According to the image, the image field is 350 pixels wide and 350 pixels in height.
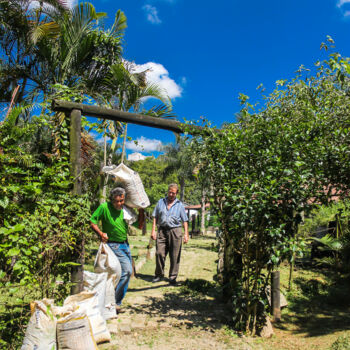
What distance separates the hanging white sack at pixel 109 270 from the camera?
4.31m

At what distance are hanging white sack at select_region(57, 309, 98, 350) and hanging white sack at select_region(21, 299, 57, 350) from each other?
0.06 m

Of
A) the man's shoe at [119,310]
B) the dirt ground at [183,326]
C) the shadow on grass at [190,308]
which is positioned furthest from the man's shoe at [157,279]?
the man's shoe at [119,310]

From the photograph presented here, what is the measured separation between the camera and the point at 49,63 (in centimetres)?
725

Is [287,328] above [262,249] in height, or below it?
below

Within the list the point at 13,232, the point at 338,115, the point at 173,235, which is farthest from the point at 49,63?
the point at 338,115

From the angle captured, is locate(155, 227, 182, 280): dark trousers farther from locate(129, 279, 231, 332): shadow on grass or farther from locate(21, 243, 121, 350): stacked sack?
locate(21, 243, 121, 350): stacked sack

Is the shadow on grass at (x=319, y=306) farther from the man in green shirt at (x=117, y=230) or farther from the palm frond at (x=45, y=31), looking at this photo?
the palm frond at (x=45, y=31)

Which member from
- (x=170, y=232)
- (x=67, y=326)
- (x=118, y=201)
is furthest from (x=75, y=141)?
(x=170, y=232)

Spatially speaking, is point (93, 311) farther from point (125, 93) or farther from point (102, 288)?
point (125, 93)

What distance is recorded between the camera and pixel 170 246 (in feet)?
21.3

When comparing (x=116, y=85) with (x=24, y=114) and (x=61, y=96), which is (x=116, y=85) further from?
(x=61, y=96)

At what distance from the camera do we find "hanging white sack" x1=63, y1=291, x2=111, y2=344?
11.8 ft

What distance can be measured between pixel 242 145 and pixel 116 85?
4.69m

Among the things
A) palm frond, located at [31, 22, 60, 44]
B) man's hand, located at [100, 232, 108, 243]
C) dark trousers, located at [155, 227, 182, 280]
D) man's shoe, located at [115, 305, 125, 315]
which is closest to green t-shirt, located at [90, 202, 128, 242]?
man's hand, located at [100, 232, 108, 243]
